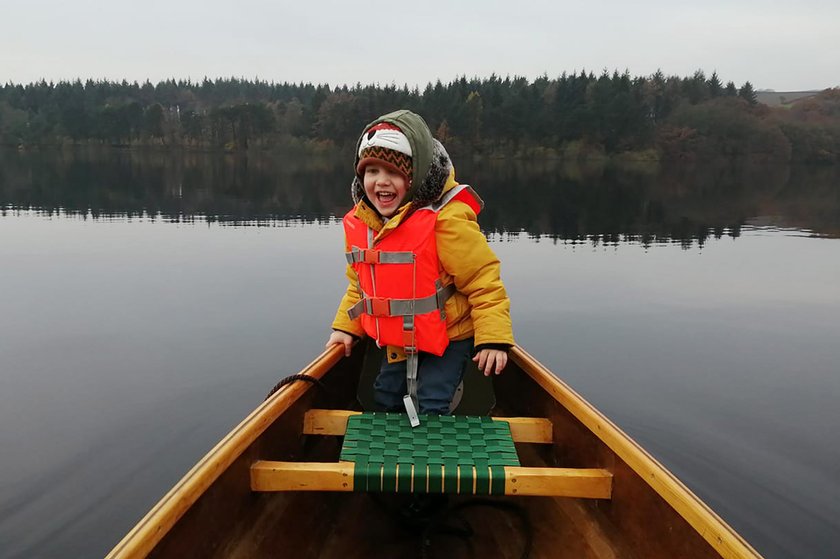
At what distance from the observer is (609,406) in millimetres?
6438

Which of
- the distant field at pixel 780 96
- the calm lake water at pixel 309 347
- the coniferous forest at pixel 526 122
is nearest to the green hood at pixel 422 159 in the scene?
the calm lake water at pixel 309 347

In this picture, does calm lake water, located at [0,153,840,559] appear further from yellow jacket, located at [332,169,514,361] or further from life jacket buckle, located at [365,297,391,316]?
yellow jacket, located at [332,169,514,361]

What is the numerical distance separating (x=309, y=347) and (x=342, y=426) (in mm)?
4863

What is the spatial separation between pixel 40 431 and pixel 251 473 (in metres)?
3.95

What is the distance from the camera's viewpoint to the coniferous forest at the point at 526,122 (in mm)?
66438

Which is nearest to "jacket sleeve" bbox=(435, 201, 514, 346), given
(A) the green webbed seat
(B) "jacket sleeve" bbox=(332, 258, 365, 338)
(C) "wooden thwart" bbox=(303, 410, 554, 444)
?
(A) the green webbed seat

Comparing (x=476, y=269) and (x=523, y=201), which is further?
(x=523, y=201)

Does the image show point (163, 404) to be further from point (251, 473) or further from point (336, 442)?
point (251, 473)

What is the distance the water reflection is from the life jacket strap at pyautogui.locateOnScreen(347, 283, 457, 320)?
14608 mm

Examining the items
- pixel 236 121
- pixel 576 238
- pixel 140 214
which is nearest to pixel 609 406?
pixel 576 238

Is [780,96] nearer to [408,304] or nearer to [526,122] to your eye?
[526,122]

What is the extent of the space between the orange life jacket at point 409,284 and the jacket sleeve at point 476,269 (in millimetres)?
62

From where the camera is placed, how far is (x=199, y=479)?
223 cm

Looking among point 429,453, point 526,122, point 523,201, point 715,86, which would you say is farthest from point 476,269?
point 715,86
